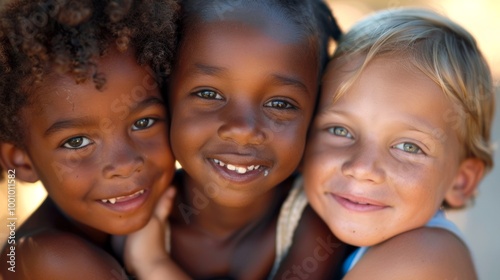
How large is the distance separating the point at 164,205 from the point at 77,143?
1.39 feet

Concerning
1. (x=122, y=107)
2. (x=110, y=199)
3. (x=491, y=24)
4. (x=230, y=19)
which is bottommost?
(x=491, y=24)

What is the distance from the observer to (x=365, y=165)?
78.9 inches

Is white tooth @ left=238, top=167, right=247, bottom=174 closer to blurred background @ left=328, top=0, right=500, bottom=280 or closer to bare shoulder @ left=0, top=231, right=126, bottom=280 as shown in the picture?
bare shoulder @ left=0, top=231, right=126, bottom=280

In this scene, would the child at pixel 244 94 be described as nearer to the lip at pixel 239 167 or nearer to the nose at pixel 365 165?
the lip at pixel 239 167

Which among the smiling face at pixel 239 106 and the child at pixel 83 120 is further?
the smiling face at pixel 239 106

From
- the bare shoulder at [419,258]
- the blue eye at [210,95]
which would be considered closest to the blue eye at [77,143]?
the blue eye at [210,95]

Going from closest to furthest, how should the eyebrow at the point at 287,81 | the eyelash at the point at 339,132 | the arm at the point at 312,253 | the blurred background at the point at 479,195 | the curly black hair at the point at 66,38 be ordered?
the curly black hair at the point at 66,38 → the eyebrow at the point at 287,81 → the eyelash at the point at 339,132 → the arm at the point at 312,253 → the blurred background at the point at 479,195

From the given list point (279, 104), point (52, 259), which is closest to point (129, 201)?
point (52, 259)

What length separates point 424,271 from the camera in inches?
75.3

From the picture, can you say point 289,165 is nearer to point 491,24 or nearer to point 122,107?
point 122,107

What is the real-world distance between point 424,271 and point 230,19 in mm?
922

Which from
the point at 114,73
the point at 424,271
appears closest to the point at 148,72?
the point at 114,73

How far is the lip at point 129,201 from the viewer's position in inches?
79.6

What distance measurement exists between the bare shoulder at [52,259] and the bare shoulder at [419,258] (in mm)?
785
